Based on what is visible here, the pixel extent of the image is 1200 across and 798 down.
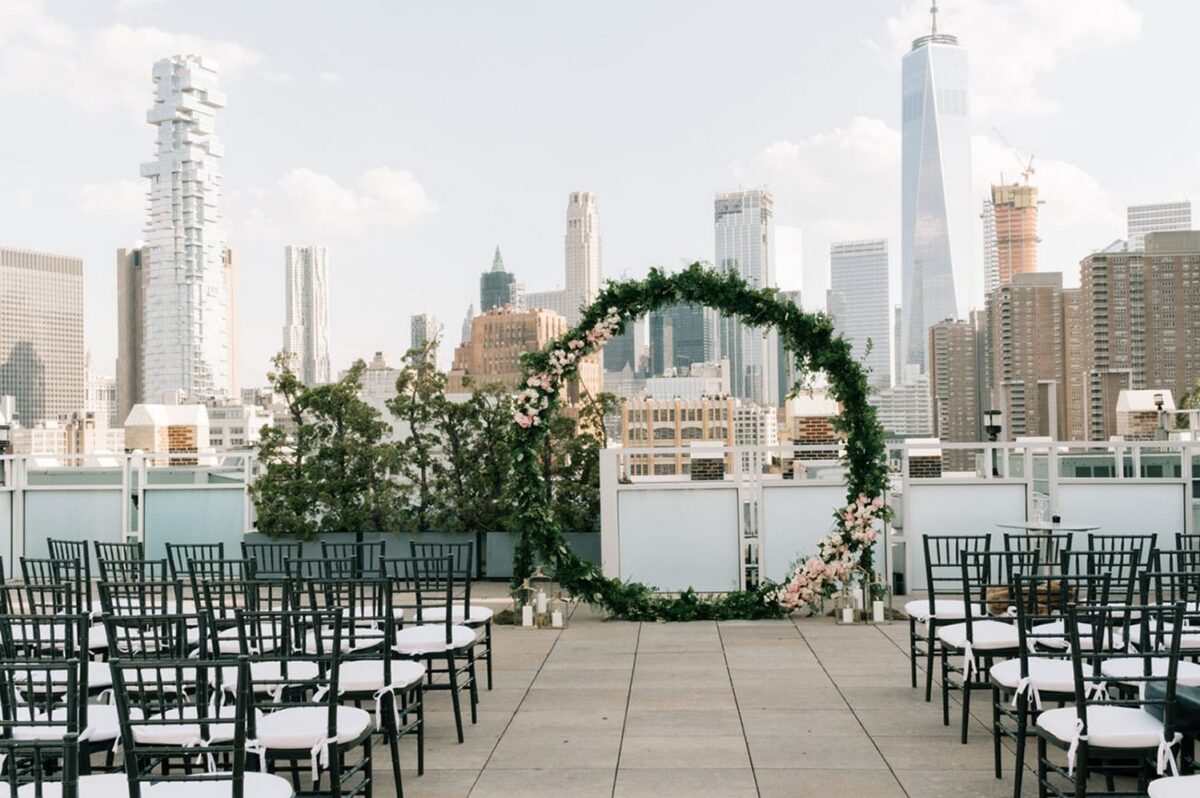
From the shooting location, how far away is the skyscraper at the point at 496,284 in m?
137

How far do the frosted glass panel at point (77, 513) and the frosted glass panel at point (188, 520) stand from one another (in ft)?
1.26

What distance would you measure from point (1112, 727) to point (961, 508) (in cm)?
748

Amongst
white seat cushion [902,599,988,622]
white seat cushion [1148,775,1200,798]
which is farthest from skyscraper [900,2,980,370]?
white seat cushion [1148,775,1200,798]

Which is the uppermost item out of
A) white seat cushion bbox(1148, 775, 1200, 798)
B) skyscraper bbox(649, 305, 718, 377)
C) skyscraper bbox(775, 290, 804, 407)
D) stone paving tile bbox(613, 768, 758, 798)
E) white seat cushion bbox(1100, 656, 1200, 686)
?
skyscraper bbox(649, 305, 718, 377)

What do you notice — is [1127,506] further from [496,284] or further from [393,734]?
[496,284]

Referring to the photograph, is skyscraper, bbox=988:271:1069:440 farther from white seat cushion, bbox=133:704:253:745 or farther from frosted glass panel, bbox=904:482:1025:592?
white seat cushion, bbox=133:704:253:745

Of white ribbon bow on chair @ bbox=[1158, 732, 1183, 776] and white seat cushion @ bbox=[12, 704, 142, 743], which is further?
white seat cushion @ bbox=[12, 704, 142, 743]

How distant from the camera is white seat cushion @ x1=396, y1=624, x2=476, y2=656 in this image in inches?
245

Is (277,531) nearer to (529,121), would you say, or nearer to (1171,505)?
(1171,505)

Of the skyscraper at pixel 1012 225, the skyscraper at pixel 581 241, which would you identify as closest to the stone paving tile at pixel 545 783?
the skyscraper at pixel 1012 225

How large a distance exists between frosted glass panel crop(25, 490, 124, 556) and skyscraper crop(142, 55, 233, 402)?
16886 cm

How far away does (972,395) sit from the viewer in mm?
63656

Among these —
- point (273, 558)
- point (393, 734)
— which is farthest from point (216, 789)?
point (273, 558)

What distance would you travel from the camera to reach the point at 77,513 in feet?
43.2
